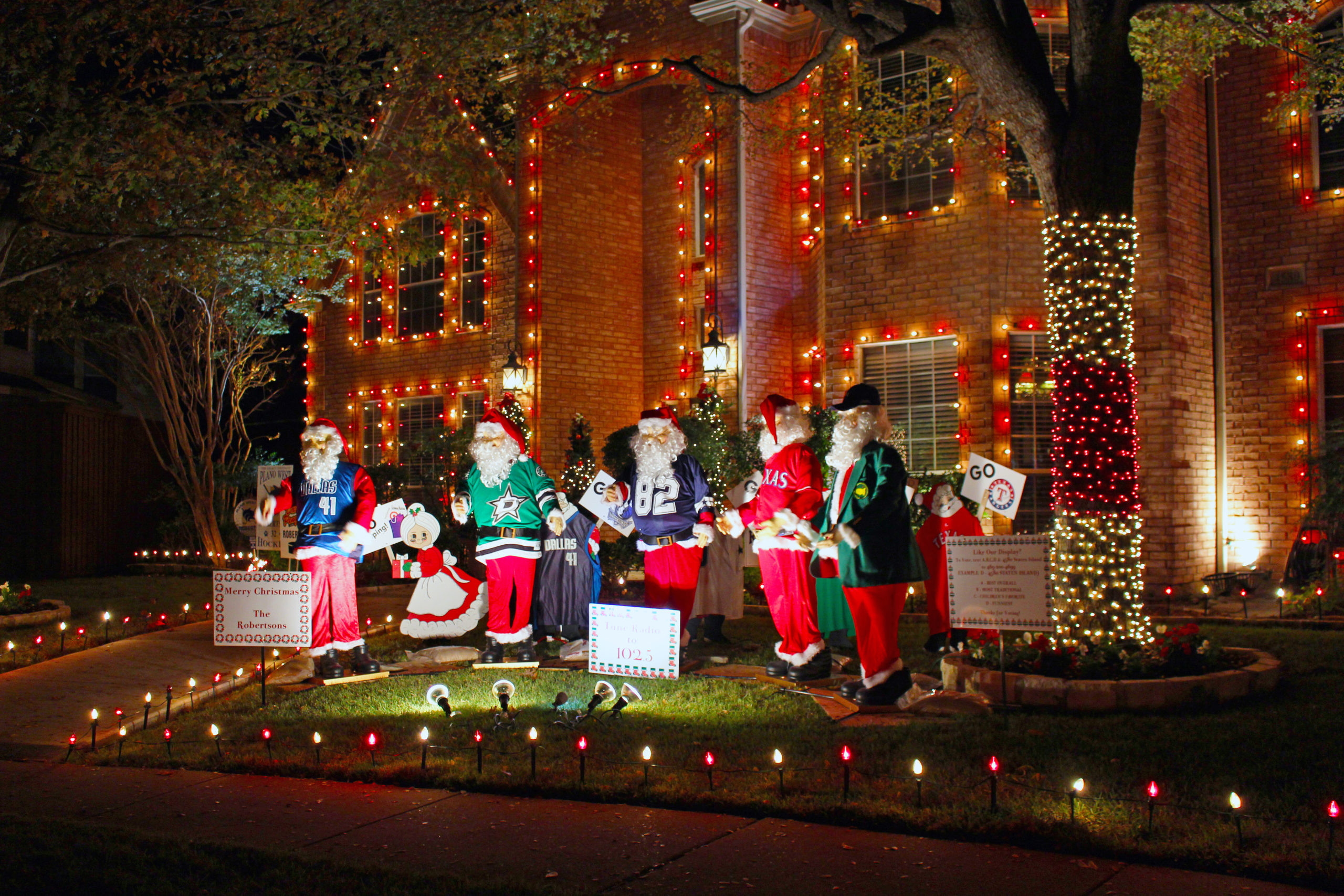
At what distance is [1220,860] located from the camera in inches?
170

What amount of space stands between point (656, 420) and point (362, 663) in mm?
3179

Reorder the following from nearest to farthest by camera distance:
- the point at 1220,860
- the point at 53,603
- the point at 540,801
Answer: the point at 1220,860 → the point at 540,801 → the point at 53,603

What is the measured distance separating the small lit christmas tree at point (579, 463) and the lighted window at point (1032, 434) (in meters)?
5.46

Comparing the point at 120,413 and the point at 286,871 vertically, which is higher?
the point at 120,413

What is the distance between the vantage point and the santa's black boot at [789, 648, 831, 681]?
8.38 meters

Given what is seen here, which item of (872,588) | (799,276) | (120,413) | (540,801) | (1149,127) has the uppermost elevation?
(1149,127)

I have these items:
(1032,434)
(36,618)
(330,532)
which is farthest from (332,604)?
(1032,434)

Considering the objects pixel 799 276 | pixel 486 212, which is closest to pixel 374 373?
pixel 486 212

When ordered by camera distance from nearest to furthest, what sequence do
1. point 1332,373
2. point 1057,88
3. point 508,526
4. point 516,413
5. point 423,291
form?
point 508,526, point 1332,373, point 1057,88, point 516,413, point 423,291

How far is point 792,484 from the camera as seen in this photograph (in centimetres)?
855

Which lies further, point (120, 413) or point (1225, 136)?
point (120, 413)

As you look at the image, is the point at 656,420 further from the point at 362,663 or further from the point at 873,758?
the point at 873,758

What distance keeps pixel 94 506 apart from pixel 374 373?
5.35 meters

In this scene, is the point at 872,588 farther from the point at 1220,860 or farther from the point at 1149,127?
the point at 1149,127
